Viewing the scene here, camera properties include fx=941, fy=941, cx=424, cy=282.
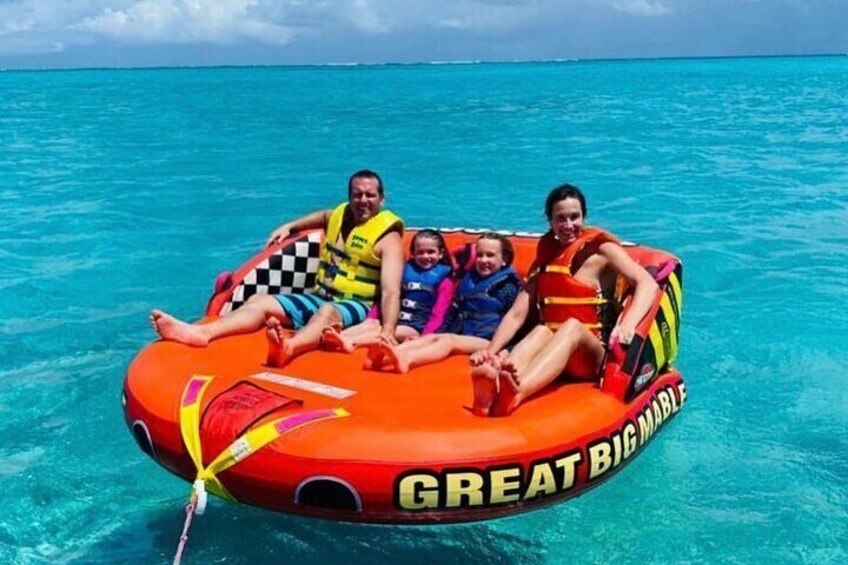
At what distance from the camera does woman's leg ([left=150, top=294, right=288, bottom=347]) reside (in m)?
3.67

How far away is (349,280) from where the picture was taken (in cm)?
425

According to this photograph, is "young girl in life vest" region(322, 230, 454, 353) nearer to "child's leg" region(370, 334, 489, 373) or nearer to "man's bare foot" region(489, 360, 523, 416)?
"child's leg" region(370, 334, 489, 373)

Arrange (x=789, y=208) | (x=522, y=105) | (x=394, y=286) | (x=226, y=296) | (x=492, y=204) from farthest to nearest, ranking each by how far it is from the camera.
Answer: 1. (x=522, y=105)
2. (x=492, y=204)
3. (x=789, y=208)
4. (x=226, y=296)
5. (x=394, y=286)

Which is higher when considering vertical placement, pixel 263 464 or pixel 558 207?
pixel 558 207

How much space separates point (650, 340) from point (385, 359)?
999 mm

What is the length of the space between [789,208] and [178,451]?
8.82m

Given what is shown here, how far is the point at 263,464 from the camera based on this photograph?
2.85 m

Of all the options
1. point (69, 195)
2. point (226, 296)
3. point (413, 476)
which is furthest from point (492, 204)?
point (413, 476)

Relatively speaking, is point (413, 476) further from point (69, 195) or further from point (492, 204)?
point (69, 195)

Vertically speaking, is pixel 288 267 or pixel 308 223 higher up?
pixel 308 223

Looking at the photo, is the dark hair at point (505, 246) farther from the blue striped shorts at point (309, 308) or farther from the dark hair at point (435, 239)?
the blue striped shorts at point (309, 308)

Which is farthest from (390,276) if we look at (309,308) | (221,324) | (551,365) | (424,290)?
(551,365)

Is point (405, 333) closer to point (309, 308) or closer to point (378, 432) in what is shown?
point (309, 308)

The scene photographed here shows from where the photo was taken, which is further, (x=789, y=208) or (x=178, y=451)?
(x=789, y=208)
